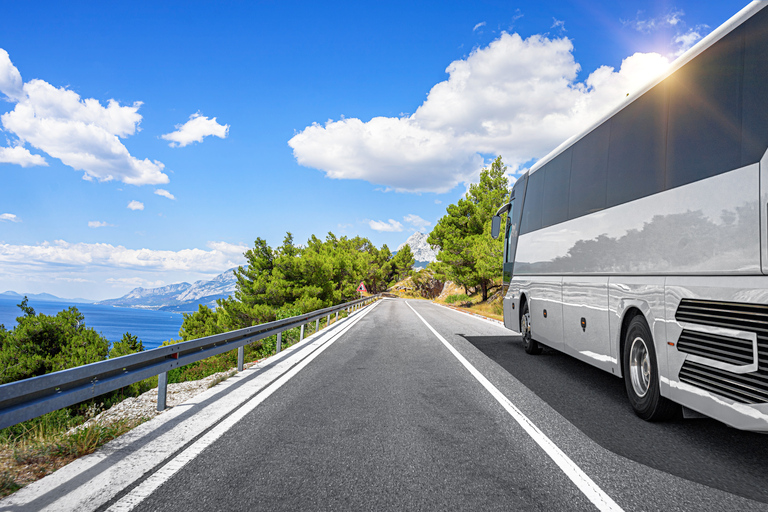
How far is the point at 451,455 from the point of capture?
12.8 ft

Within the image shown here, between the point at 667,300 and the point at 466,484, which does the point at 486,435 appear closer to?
the point at 466,484

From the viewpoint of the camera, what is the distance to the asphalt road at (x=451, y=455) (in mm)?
3035

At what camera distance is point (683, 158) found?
4531 mm

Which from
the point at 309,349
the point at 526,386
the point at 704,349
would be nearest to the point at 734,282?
the point at 704,349

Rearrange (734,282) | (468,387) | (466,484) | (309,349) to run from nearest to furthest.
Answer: (466,484) → (734,282) → (468,387) → (309,349)

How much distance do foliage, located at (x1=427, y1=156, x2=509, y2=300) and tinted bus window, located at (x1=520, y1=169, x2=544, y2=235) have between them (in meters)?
25.0

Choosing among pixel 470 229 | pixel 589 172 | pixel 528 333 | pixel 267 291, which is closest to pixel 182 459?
pixel 589 172

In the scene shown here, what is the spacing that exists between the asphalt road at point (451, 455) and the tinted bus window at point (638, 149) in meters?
2.67

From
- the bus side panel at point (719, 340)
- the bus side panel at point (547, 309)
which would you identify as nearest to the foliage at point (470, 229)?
the bus side panel at point (547, 309)

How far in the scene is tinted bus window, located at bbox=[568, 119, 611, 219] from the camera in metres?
6.54

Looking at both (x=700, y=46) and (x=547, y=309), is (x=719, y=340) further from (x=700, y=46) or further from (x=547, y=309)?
(x=547, y=309)

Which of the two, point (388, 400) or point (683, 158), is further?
point (388, 400)

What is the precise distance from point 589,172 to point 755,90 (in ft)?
11.0

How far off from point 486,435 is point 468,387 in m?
2.30
